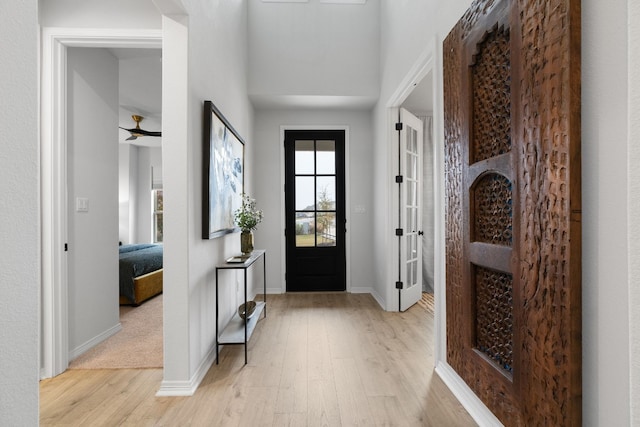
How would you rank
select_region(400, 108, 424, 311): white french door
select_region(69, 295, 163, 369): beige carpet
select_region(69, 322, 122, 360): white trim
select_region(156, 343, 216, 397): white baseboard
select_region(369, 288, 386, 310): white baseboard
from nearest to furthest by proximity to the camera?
select_region(156, 343, 216, 397): white baseboard → select_region(69, 295, 163, 369): beige carpet → select_region(69, 322, 122, 360): white trim → select_region(400, 108, 424, 311): white french door → select_region(369, 288, 386, 310): white baseboard

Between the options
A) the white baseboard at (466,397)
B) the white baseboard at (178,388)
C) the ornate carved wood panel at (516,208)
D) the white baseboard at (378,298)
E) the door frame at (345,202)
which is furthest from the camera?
the door frame at (345,202)

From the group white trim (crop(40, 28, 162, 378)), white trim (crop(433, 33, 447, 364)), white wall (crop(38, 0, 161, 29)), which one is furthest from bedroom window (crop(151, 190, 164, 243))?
white trim (crop(433, 33, 447, 364))

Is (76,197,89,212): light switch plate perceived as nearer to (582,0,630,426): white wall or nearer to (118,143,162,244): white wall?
(582,0,630,426): white wall

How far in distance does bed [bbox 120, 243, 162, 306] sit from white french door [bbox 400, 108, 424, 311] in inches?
120

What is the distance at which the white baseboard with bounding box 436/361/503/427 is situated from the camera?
1.63 m

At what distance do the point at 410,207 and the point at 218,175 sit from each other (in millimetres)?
2283

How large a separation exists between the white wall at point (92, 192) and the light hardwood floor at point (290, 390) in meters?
Result: 0.56

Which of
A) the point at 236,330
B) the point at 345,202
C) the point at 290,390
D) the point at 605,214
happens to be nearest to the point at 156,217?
the point at 345,202

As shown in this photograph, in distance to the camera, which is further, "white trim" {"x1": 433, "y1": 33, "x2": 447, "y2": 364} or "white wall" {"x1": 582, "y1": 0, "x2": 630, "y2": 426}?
"white trim" {"x1": 433, "y1": 33, "x2": 447, "y2": 364}

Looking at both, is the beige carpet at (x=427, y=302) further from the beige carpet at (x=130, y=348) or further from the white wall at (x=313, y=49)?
the beige carpet at (x=130, y=348)

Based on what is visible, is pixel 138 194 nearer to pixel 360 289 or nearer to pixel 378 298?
pixel 360 289

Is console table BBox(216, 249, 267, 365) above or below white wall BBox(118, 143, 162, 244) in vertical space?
below

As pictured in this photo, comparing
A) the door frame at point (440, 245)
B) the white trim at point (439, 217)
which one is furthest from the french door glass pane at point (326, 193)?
the white trim at point (439, 217)

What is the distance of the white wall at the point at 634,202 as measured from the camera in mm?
801
